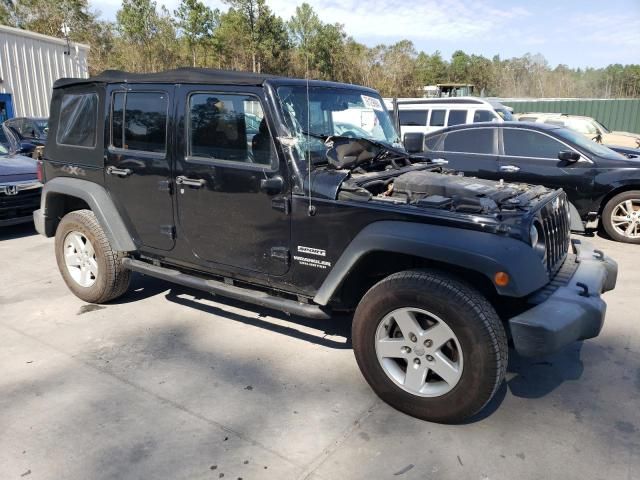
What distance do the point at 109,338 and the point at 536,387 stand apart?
10.3ft

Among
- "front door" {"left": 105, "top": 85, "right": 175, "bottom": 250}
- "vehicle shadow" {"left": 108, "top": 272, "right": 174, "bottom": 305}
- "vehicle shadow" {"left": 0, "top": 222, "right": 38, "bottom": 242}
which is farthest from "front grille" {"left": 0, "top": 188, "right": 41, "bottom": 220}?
"front door" {"left": 105, "top": 85, "right": 175, "bottom": 250}

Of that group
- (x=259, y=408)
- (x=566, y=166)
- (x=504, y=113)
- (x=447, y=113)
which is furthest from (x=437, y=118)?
(x=259, y=408)

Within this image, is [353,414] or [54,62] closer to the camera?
[353,414]

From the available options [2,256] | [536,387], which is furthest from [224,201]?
[2,256]

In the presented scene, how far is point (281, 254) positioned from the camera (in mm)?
3344

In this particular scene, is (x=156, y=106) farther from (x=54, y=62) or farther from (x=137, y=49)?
(x=137, y=49)

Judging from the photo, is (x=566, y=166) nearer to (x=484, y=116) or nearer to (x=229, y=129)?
(x=229, y=129)

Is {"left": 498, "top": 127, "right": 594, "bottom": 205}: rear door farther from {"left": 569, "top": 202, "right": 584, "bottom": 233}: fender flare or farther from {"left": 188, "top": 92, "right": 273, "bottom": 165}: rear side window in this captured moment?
{"left": 188, "top": 92, "right": 273, "bottom": 165}: rear side window

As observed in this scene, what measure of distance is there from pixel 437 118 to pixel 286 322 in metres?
10.1

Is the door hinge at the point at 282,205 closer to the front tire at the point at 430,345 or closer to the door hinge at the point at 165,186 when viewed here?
the front tire at the point at 430,345

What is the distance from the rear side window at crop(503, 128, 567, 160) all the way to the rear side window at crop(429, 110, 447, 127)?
593 centimetres

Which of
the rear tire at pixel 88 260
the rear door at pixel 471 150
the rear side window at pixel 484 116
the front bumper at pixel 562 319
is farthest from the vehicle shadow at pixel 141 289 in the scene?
the rear side window at pixel 484 116

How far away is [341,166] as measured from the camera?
335 centimetres

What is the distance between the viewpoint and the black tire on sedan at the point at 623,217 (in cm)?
660
